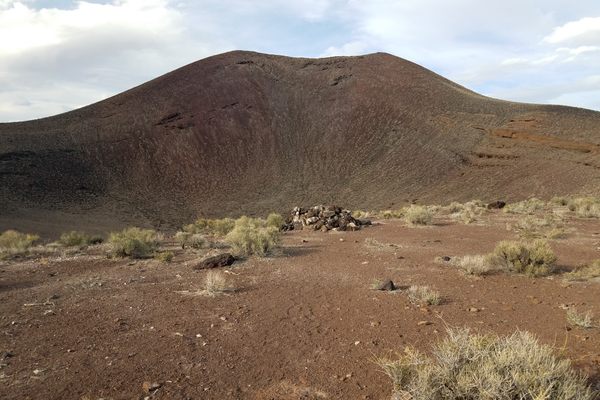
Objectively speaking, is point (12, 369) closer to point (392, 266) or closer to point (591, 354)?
point (591, 354)

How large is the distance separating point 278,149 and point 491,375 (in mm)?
48082

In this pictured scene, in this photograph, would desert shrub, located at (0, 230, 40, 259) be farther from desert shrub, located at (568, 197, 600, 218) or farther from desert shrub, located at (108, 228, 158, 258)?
desert shrub, located at (568, 197, 600, 218)

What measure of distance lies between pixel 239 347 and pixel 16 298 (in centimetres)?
499

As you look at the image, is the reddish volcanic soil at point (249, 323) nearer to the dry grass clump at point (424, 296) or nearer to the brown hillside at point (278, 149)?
the dry grass clump at point (424, 296)

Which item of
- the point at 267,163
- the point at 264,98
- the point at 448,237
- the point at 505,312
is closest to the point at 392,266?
the point at 505,312

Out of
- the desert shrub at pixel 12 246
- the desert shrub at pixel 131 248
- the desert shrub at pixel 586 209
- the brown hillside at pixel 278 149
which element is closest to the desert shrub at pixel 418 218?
the desert shrub at pixel 586 209

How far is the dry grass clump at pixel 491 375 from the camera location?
3.57 metres

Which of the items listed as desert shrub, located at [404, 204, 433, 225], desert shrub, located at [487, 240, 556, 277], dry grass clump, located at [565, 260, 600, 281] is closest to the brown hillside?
desert shrub, located at [404, 204, 433, 225]

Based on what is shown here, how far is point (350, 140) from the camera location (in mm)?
51812

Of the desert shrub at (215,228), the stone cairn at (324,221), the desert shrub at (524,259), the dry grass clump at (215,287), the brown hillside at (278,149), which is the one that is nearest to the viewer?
the dry grass clump at (215,287)

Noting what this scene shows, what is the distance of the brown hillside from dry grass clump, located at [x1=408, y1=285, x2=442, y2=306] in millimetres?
27590

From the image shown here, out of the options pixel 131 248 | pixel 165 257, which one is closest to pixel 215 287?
pixel 165 257

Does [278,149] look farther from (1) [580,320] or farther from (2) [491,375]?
(2) [491,375]

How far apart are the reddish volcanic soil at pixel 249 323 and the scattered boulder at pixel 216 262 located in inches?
9.1
